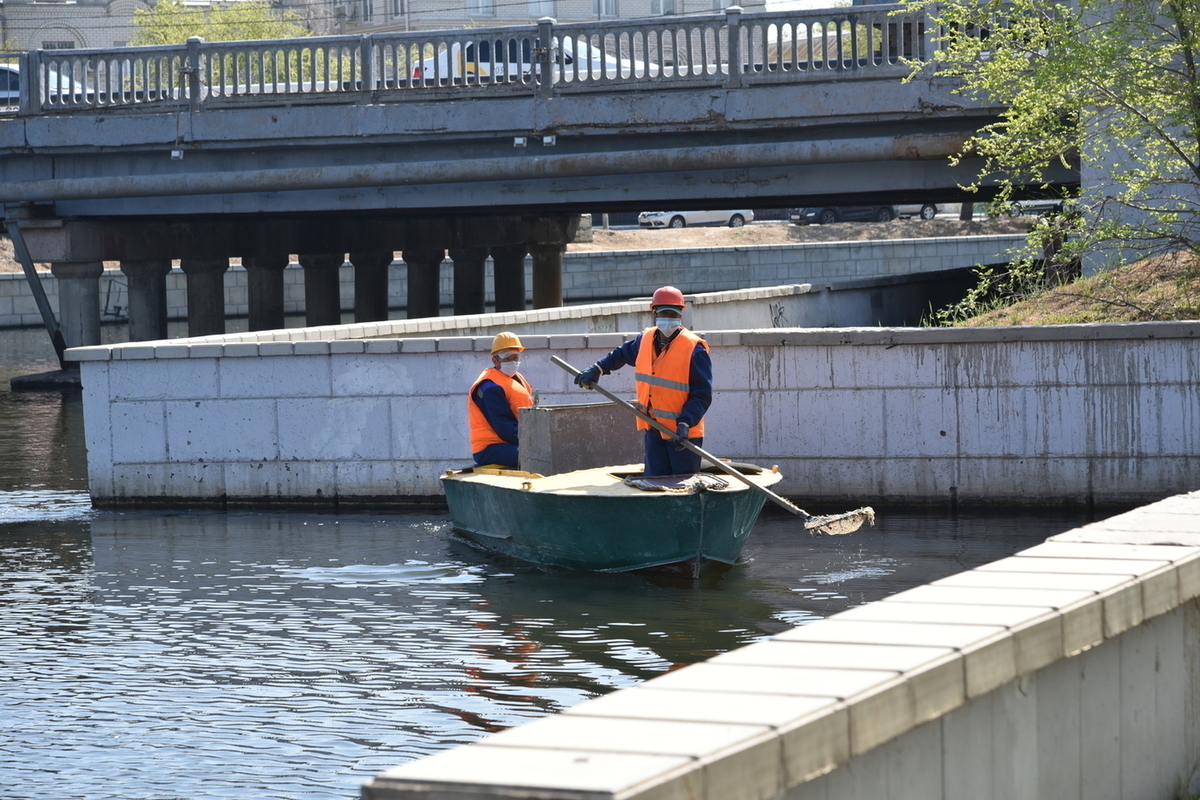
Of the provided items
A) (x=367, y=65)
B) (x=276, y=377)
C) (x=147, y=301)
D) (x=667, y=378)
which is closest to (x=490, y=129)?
(x=367, y=65)

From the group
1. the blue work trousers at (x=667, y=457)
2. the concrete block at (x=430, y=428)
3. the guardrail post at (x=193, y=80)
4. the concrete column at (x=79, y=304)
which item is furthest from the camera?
the concrete column at (x=79, y=304)

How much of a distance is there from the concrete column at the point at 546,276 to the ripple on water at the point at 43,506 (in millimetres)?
18641

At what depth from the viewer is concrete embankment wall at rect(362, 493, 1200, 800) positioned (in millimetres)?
3244

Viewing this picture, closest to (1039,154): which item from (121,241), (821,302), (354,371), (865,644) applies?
(354,371)

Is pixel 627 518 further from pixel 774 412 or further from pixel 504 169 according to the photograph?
pixel 504 169

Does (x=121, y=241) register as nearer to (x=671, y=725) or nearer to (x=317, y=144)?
(x=317, y=144)

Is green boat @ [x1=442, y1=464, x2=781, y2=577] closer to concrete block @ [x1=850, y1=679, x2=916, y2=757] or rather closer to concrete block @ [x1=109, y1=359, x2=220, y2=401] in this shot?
concrete block @ [x1=109, y1=359, x2=220, y2=401]

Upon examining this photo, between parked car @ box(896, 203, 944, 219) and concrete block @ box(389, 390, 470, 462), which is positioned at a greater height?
parked car @ box(896, 203, 944, 219)

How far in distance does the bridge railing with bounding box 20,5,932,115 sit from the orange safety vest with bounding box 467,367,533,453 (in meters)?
8.71

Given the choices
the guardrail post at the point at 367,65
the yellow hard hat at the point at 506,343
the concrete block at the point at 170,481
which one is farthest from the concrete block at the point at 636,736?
the guardrail post at the point at 367,65

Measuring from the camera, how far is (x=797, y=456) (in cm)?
1444

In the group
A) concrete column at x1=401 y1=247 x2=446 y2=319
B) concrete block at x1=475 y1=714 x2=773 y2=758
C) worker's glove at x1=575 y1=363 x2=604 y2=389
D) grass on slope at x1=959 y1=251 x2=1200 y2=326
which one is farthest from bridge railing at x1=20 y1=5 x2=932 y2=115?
concrete block at x1=475 y1=714 x2=773 y2=758

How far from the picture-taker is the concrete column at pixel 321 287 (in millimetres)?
33625

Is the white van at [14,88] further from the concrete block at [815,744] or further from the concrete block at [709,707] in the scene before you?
the concrete block at [815,744]
